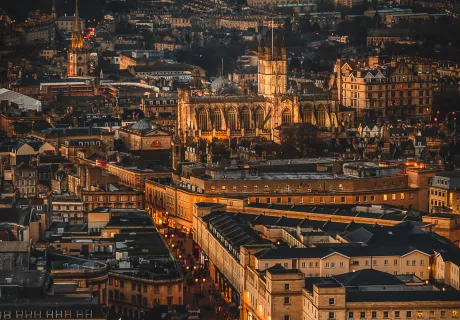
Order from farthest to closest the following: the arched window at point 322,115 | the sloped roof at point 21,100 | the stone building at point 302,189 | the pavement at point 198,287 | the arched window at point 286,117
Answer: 1. the sloped roof at point 21,100
2. the arched window at point 322,115
3. the arched window at point 286,117
4. the stone building at point 302,189
5. the pavement at point 198,287

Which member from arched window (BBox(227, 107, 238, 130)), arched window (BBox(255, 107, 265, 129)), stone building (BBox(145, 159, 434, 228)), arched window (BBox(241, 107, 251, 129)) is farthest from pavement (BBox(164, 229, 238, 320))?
arched window (BBox(255, 107, 265, 129))

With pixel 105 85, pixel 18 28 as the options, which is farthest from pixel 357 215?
pixel 18 28

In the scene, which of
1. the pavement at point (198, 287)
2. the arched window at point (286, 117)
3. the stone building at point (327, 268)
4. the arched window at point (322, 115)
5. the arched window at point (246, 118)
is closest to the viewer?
the stone building at point (327, 268)

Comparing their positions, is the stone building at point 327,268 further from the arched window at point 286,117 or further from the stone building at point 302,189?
the arched window at point 286,117

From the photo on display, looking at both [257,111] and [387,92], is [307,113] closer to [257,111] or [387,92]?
[257,111]

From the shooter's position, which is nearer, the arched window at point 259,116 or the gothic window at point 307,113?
the arched window at point 259,116

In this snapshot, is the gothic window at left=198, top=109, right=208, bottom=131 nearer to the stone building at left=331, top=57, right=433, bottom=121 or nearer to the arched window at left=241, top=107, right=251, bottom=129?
the arched window at left=241, top=107, right=251, bottom=129

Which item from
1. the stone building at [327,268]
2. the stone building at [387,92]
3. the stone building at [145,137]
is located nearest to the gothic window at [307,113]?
the stone building at [387,92]

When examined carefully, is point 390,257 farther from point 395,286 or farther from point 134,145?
point 134,145

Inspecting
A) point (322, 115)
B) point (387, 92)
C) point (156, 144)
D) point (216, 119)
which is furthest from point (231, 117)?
point (387, 92)
